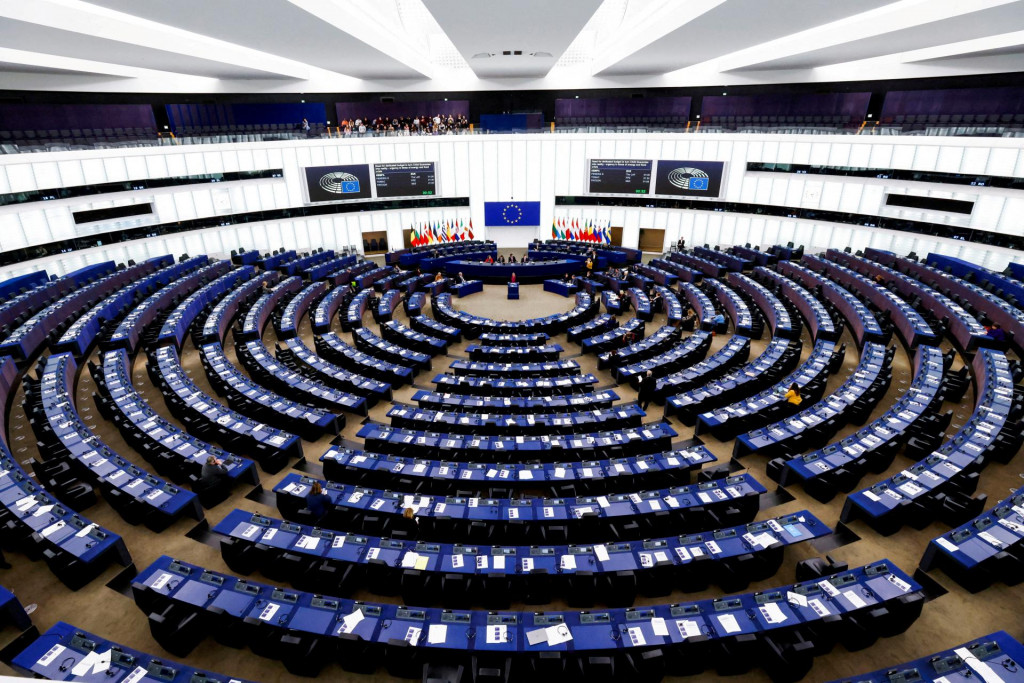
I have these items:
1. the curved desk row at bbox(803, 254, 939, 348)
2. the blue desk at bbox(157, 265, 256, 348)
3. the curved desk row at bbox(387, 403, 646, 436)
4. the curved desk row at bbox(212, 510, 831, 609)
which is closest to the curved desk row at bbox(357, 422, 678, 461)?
the curved desk row at bbox(387, 403, 646, 436)

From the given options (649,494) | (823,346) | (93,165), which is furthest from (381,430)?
(93,165)

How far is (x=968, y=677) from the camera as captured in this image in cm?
707

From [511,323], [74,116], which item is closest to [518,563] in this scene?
[511,323]

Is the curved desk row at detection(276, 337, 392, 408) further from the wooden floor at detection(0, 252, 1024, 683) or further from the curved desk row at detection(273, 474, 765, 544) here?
the curved desk row at detection(273, 474, 765, 544)

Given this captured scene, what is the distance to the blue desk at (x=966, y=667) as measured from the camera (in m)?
7.06

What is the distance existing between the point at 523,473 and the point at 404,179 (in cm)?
3087

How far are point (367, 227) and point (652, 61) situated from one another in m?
23.6

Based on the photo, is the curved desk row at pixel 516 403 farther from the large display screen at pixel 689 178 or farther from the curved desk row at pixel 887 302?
the large display screen at pixel 689 178

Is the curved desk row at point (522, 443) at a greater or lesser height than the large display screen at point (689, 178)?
lesser

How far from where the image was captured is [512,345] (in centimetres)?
2234

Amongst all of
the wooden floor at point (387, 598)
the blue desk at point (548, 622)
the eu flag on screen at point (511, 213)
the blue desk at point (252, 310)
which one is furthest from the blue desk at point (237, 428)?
the eu flag on screen at point (511, 213)

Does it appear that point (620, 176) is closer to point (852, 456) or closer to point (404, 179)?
point (404, 179)

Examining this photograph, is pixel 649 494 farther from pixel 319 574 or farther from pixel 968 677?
pixel 319 574

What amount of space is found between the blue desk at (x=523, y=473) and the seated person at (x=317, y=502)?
1.47m
